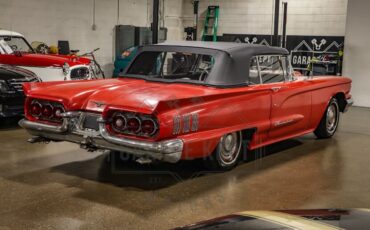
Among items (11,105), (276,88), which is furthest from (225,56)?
(11,105)

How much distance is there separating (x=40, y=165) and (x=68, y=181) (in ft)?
2.58

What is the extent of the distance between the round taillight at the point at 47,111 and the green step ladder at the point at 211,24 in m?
12.5

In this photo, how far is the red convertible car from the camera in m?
4.73

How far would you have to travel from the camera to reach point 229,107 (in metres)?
5.33

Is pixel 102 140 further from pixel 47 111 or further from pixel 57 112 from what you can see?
pixel 47 111

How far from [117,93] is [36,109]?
3.27 feet

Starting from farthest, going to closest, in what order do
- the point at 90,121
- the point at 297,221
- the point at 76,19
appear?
the point at 76,19 < the point at 90,121 < the point at 297,221

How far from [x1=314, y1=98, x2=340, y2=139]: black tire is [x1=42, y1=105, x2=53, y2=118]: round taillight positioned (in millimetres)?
4200

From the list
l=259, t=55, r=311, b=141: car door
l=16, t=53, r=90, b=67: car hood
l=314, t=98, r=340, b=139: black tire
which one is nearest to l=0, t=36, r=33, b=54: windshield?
l=16, t=53, r=90, b=67: car hood

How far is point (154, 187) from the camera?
198 inches

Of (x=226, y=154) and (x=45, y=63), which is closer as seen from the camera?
(x=226, y=154)

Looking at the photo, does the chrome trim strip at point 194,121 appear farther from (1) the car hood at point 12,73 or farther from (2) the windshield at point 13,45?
(2) the windshield at point 13,45

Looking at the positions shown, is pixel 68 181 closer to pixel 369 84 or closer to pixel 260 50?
pixel 260 50

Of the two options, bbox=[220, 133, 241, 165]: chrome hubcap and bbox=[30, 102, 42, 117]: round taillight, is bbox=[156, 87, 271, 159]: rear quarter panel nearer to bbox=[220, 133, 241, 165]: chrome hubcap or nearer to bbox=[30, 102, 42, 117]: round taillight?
bbox=[220, 133, 241, 165]: chrome hubcap
